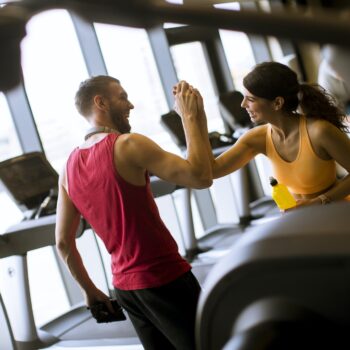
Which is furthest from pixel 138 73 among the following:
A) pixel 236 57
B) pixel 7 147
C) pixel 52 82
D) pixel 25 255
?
pixel 25 255

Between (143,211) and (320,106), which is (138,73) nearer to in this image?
(320,106)

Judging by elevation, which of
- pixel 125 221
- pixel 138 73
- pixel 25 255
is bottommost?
pixel 25 255

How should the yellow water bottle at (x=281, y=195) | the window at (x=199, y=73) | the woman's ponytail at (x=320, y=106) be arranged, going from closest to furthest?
1. the woman's ponytail at (x=320, y=106)
2. the yellow water bottle at (x=281, y=195)
3. the window at (x=199, y=73)

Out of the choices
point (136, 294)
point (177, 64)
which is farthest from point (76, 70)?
point (136, 294)

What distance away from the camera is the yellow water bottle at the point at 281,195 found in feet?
7.25

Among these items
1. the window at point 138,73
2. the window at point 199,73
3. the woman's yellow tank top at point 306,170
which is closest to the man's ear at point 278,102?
the woman's yellow tank top at point 306,170

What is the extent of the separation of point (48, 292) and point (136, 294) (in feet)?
10.8

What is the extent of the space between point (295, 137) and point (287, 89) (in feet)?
0.65

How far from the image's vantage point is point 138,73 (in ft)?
19.4

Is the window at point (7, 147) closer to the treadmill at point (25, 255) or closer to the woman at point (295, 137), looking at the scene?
the treadmill at point (25, 255)

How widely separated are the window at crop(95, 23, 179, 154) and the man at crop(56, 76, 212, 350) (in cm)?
369

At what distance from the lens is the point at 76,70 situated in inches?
210

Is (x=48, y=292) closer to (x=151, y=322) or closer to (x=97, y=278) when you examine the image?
(x=97, y=278)

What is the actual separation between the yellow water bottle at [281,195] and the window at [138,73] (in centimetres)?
339
